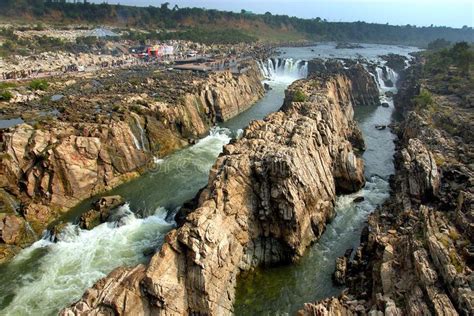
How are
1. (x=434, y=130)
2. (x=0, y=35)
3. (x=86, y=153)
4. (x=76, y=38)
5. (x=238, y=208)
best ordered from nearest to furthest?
(x=238, y=208) → (x=86, y=153) → (x=434, y=130) → (x=0, y=35) → (x=76, y=38)

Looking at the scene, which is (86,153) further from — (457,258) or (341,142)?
(457,258)

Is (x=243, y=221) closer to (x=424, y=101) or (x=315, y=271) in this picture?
(x=315, y=271)

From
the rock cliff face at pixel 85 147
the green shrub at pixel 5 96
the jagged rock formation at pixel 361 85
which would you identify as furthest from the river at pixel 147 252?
the jagged rock formation at pixel 361 85

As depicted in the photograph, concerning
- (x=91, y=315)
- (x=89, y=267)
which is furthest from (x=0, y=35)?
(x=91, y=315)

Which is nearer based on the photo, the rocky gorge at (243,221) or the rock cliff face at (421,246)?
the rock cliff face at (421,246)

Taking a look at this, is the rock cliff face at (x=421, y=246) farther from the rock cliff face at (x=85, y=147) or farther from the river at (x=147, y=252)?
the rock cliff face at (x=85, y=147)

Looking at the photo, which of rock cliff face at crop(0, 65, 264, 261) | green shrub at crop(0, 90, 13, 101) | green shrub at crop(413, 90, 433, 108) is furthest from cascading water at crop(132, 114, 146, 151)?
green shrub at crop(413, 90, 433, 108)
